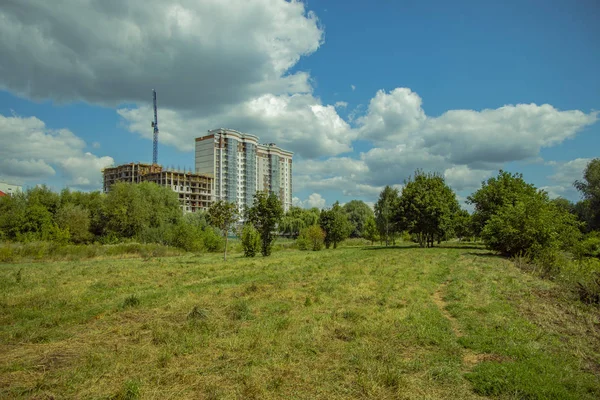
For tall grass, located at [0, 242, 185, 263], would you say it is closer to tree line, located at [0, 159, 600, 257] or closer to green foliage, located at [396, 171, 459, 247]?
tree line, located at [0, 159, 600, 257]

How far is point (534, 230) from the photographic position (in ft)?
96.3

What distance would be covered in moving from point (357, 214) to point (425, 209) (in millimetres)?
53863

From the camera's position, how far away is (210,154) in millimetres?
125062

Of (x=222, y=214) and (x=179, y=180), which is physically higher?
(x=179, y=180)

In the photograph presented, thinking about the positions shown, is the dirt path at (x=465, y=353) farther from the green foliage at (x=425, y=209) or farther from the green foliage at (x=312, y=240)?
the green foliage at (x=312, y=240)

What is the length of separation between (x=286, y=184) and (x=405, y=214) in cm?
11018

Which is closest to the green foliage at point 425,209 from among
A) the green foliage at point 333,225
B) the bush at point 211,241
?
the green foliage at point 333,225

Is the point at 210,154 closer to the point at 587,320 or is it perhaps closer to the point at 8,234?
the point at 8,234

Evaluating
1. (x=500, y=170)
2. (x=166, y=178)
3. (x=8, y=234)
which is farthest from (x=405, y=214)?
(x=166, y=178)

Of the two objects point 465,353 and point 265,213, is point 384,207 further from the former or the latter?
point 465,353

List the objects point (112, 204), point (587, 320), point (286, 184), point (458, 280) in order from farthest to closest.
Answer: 1. point (286, 184)
2. point (112, 204)
3. point (458, 280)
4. point (587, 320)

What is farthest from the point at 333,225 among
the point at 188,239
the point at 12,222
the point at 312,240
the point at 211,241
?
the point at 12,222

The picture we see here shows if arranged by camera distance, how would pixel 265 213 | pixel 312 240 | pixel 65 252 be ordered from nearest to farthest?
pixel 65 252 → pixel 265 213 → pixel 312 240

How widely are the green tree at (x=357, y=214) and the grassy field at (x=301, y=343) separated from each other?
85.0m
